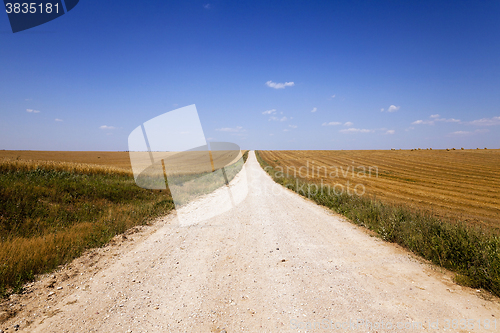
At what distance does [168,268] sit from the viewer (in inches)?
194

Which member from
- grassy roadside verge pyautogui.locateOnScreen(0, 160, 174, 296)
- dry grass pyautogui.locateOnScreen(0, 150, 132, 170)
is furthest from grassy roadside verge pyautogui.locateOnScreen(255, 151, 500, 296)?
dry grass pyautogui.locateOnScreen(0, 150, 132, 170)

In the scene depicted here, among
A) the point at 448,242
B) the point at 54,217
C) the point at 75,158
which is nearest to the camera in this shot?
the point at 448,242

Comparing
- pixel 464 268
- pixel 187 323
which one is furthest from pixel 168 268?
pixel 464 268

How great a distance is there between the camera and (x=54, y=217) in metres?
7.90

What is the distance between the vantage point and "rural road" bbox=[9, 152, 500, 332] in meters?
3.23

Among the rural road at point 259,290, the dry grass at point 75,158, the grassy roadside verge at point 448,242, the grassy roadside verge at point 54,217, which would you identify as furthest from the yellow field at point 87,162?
the grassy roadside verge at point 448,242

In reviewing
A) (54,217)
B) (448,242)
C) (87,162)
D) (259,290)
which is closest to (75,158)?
(87,162)

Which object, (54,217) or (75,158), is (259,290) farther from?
(75,158)

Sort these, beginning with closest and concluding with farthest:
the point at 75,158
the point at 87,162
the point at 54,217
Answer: the point at 54,217
the point at 87,162
the point at 75,158

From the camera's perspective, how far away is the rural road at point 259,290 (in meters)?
3.23

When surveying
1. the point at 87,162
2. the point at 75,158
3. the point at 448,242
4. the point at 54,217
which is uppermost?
the point at 75,158

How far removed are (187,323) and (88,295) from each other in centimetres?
209

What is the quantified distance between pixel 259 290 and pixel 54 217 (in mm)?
8136

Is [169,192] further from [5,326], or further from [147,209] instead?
[5,326]
